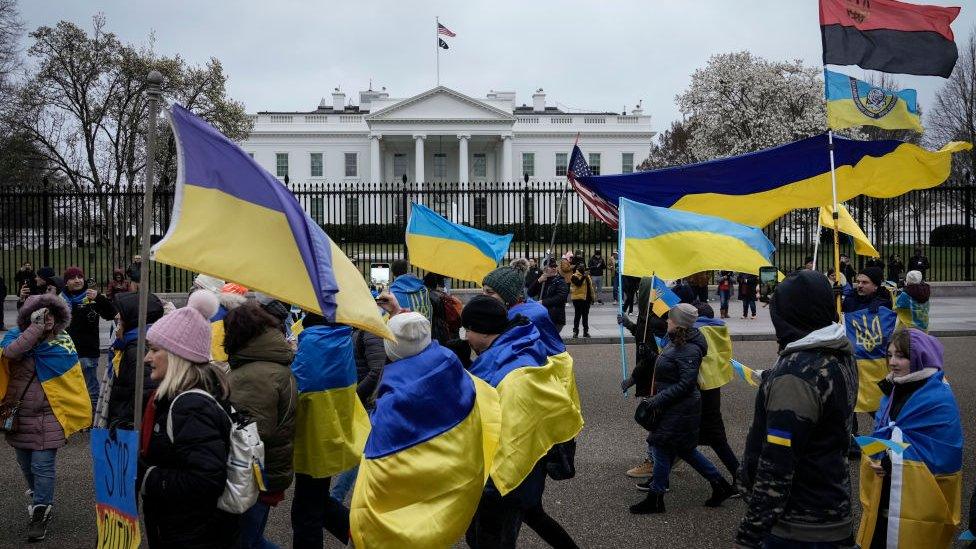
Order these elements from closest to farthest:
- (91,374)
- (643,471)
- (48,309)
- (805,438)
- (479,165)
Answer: (805,438) < (48,309) < (643,471) < (91,374) < (479,165)

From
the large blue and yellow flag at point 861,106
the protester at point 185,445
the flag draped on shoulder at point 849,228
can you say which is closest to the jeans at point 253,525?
the protester at point 185,445

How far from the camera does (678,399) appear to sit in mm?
5625

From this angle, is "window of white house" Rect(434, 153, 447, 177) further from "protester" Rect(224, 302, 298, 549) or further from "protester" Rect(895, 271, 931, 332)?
"protester" Rect(224, 302, 298, 549)

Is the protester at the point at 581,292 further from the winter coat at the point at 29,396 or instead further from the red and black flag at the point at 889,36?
the winter coat at the point at 29,396

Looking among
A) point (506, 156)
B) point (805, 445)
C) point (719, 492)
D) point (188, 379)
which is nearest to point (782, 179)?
point (719, 492)

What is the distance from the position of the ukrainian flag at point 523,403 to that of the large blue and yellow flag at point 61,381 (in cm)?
311

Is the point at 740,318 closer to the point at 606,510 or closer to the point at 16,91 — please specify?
the point at 606,510

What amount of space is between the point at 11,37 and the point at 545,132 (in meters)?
46.9

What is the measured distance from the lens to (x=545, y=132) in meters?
66.9

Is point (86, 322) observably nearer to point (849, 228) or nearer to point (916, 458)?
point (916, 458)

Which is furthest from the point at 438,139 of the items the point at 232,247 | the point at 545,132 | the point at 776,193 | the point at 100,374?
the point at 232,247

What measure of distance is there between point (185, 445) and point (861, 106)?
5490mm

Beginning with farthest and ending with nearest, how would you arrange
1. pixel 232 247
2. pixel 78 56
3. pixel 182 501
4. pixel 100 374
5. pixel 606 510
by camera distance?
1. pixel 78 56
2. pixel 100 374
3. pixel 606 510
4. pixel 232 247
5. pixel 182 501

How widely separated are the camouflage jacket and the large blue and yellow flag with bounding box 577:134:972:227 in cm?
407
